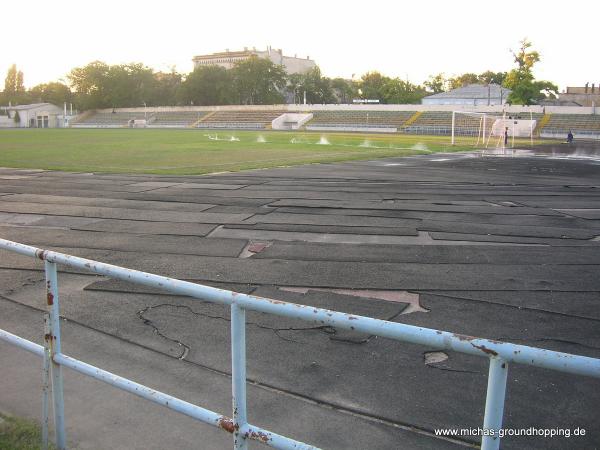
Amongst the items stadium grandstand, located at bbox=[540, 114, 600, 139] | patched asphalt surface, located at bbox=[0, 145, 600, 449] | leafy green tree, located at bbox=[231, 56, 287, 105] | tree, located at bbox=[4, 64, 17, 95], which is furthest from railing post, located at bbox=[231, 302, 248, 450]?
tree, located at bbox=[4, 64, 17, 95]

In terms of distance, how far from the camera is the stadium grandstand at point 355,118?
72688mm

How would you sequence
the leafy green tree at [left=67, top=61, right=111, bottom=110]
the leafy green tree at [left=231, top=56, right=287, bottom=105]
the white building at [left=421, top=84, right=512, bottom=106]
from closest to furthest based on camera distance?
the white building at [left=421, top=84, right=512, bottom=106] → the leafy green tree at [left=231, top=56, right=287, bottom=105] → the leafy green tree at [left=67, top=61, right=111, bottom=110]

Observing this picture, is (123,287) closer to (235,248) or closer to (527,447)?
(235,248)

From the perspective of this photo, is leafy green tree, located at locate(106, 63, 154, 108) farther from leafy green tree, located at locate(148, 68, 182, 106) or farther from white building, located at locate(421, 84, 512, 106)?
white building, located at locate(421, 84, 512, 106)

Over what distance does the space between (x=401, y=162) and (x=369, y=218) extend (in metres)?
18.7

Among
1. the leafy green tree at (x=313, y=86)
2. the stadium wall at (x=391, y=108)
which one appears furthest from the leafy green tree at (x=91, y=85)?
the leafy green tree at (x=313, y=86)

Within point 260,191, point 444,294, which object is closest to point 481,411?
point 444,294

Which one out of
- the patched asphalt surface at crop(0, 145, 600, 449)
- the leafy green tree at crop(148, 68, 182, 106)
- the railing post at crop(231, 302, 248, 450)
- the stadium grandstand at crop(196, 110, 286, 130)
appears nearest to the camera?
the railing post at crop(231, 302, 248, 450)

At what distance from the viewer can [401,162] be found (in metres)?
31.6

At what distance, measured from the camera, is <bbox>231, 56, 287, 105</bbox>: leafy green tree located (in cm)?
12425

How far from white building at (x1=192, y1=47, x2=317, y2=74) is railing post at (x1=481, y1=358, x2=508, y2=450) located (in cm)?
16723

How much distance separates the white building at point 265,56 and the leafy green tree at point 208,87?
34515 mm

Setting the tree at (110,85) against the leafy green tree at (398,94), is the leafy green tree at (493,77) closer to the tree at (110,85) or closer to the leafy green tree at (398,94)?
the leafy green tree at (398,94)

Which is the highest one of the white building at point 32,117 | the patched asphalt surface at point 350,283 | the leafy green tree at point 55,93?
the leafy green tree at point 55,93
